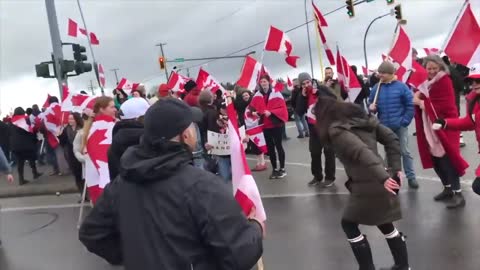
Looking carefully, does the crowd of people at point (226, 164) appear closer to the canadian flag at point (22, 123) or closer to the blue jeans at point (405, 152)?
the blue jeans at point (405, 152)

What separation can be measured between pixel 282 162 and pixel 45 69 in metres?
7.69

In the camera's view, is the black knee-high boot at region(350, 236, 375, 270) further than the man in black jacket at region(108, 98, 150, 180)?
Yes

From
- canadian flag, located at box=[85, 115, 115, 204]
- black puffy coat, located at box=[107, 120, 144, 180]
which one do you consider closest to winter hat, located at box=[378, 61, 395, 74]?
canadian flag, located at box=[85, 115, 115, 204]

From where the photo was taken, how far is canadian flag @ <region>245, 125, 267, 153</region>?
1014 centimetres

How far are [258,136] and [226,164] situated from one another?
1.72 metres

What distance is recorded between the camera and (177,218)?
2129mm

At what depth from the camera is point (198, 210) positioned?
209 cm

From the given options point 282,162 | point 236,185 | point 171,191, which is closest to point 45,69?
point 282,162

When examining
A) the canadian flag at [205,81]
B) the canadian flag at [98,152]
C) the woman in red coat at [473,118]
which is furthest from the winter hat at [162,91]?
the woman in red coat at [473,118]

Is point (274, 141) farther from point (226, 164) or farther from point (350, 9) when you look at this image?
point (350, 9)

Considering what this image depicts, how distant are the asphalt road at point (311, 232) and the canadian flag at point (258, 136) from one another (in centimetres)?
62

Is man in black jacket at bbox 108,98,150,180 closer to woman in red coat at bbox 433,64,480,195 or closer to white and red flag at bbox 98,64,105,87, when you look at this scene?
woman in red coat at bbox 433,64,480,195

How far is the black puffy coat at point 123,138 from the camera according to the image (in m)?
4.21

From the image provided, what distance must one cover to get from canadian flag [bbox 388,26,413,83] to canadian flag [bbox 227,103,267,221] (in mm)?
4057
